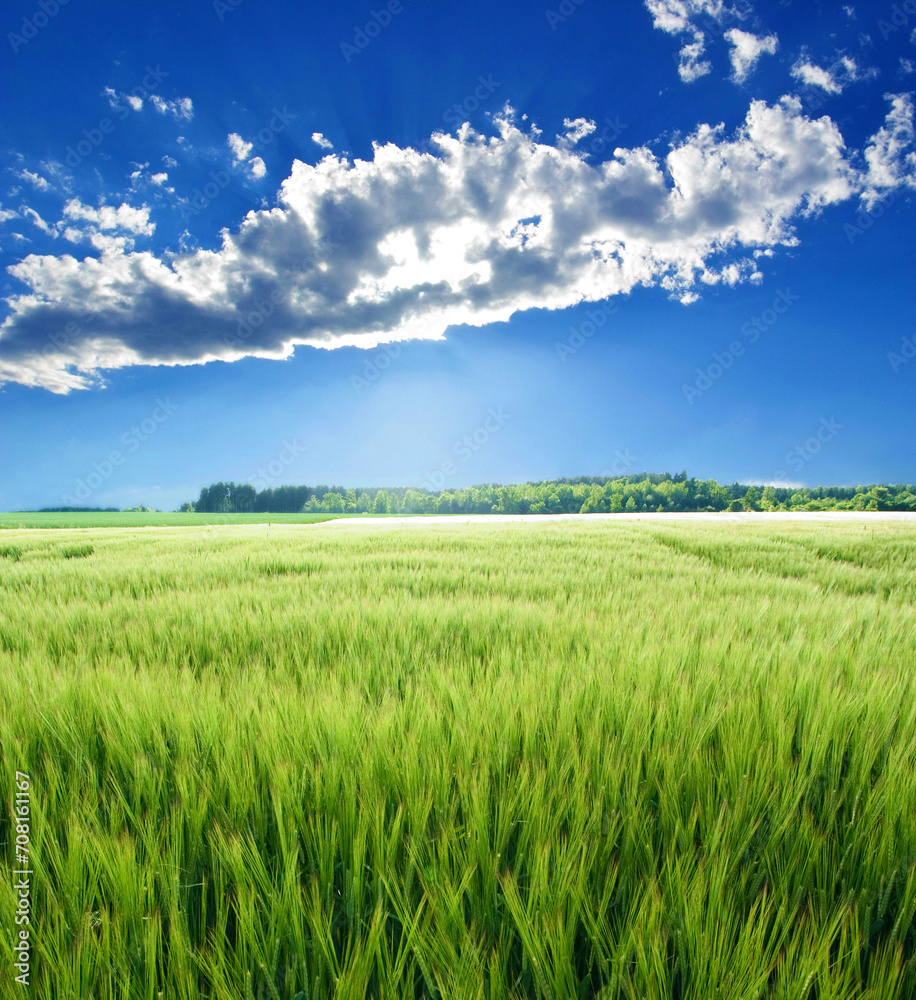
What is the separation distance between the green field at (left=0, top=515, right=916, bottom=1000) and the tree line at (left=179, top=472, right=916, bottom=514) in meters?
74.5

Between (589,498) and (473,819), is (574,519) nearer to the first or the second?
(473,819)

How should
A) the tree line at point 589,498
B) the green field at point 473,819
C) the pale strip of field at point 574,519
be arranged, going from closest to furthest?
the green field at point 473,819
the pale strip of field at point 574,519
the tree line at point 589,498

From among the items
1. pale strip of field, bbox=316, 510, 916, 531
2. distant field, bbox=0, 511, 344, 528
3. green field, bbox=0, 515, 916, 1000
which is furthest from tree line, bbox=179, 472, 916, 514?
green field, bbox=0, 515, 916, 1000

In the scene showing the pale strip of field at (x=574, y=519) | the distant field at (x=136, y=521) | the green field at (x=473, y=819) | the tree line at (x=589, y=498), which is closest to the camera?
the green field at (x=473, y=819)

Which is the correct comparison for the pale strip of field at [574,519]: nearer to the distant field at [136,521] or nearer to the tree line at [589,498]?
the distant field at [136,521]

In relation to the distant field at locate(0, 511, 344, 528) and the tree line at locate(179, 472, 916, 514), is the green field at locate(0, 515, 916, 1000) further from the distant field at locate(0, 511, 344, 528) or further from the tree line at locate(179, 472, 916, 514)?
the tree line at locate(179, 472, 916, 514)

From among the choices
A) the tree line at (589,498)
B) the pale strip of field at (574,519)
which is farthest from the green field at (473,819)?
the tree line at (589,498)

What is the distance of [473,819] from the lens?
0.92 metres

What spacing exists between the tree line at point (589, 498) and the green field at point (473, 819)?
74.5 m

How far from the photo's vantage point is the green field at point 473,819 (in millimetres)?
712

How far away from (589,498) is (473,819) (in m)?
82.7

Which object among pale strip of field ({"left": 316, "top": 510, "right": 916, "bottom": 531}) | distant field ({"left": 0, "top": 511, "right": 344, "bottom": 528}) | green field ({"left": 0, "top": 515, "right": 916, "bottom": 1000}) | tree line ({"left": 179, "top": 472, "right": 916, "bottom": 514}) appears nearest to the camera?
green field ({"left": 0, "top": 515, "right": 916, "bottom": 1000})

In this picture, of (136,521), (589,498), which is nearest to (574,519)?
(136,521)

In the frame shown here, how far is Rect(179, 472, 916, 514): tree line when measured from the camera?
245ft
